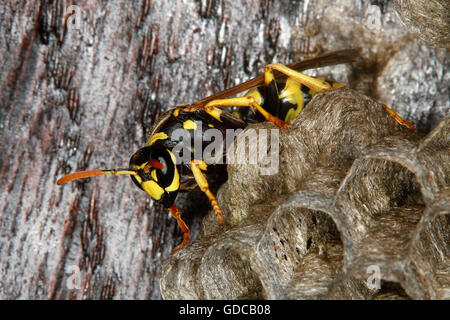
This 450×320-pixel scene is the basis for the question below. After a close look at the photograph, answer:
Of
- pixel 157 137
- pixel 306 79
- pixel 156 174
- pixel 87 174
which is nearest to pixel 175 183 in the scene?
pixel 156 174

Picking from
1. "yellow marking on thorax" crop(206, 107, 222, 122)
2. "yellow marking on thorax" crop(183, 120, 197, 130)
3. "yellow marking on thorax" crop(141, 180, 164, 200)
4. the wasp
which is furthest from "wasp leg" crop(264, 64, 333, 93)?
"yellow marking on thorax" crop(141, 180, 164, 200)

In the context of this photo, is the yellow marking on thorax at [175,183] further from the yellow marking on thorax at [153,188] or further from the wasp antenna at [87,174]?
the wasp antenna at [87,174]

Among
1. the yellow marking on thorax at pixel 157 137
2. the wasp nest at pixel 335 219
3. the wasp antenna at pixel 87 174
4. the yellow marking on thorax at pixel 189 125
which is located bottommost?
the wasp nest at pixel 335 219

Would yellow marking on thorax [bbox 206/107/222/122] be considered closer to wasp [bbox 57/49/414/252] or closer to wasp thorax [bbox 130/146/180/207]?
wasp [bbox 57/49/414/252]

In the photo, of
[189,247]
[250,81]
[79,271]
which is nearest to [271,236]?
[189,247]

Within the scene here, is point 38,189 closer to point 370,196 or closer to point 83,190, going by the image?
point 83,190

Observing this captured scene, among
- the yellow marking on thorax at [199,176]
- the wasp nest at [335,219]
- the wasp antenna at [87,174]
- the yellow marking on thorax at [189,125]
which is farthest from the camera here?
the yellow marking on thorax at [189,125]

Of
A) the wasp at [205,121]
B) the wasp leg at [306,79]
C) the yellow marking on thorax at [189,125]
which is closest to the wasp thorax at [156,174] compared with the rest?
the wasp at [205,121]
